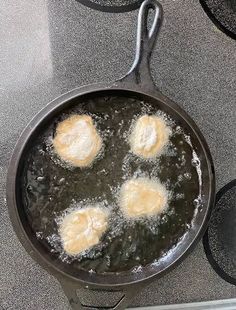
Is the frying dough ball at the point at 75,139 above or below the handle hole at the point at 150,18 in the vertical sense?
below

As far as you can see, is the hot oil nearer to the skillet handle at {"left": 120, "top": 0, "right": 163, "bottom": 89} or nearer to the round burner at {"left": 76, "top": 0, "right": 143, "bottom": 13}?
the skillet handle at {"left": 120, "top": 0, "right": 163, "bottom": 89}

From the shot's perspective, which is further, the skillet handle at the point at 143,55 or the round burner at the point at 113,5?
the round burner at the point at 113,5

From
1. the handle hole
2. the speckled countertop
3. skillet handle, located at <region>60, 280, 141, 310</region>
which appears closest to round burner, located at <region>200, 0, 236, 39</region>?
the speckled countertop

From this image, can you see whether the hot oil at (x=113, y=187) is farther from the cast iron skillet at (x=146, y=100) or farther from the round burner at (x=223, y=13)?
the round burner at (x=223, y=13)

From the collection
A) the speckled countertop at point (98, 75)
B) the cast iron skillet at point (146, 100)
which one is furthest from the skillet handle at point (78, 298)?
the speckled countertop at point (98, 75)

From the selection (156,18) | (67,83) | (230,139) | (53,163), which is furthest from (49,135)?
(230,139)

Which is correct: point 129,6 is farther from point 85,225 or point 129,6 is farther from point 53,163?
point 85,225
